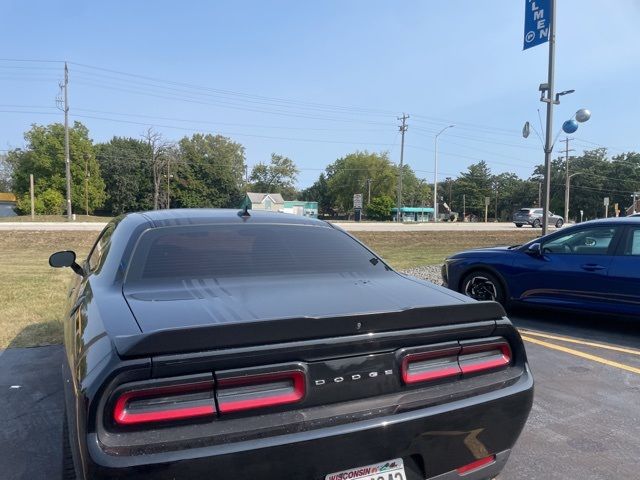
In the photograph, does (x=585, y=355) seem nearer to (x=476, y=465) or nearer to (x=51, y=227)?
(x=476, y=465)

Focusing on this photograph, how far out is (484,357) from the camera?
7.97 ft

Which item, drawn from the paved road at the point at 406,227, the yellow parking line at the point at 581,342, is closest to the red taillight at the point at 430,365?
the yellow parking line at the point at 581,342

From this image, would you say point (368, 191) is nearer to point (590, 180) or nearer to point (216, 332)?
point (590, 180)

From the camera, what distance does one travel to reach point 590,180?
305ft

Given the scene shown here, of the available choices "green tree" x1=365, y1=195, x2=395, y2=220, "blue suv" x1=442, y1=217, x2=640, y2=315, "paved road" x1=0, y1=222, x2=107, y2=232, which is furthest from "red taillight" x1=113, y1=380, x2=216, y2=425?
"green tree" x1=365, y1=195, x2=395, y2=220

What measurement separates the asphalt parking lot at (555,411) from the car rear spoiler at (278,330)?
136cm

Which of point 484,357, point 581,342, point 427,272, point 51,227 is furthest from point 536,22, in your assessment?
point 51,227

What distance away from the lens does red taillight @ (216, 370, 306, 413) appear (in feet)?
6.17

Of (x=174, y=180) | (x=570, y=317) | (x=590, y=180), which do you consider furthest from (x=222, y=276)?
(x=590, y=180)

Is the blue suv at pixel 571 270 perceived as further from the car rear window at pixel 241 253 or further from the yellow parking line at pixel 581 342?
the car rear window at pixel 241 253

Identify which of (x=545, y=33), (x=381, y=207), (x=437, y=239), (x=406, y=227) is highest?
(x=545, y=33)

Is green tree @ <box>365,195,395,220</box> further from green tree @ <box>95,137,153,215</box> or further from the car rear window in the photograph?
the car rear window

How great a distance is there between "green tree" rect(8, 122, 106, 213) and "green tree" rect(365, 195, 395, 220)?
145ft

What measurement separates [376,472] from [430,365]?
0.51m
